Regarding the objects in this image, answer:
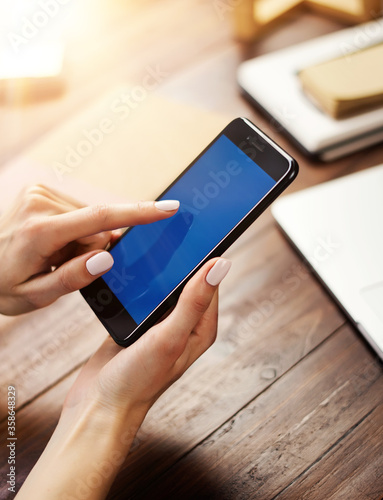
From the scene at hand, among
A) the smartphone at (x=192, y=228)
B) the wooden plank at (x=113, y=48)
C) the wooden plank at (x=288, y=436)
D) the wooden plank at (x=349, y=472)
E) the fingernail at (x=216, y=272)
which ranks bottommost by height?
the wooden plank at (x=349, y=472)

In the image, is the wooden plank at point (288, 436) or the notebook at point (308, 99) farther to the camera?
the notebook at point (308, 99)

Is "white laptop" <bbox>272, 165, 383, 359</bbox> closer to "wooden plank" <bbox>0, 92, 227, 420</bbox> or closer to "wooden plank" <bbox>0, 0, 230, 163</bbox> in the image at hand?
"wooden plank" <bbox>0, 92, 227, 420</bbox>

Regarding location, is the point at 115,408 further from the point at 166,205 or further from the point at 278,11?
the point at 278,11

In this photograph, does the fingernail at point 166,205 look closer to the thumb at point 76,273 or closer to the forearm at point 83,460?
the thumb at point 76,273

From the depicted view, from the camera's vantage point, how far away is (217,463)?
0.48m

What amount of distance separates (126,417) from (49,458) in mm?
84

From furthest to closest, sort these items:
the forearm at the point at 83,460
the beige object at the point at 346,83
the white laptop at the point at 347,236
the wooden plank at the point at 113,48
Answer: the wooden plank at the point at 113,48 → the beige object at the point at 346,83 → the white laptop at the point at 347,236 → the forearm at the point at 83,460

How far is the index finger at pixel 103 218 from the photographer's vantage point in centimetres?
50

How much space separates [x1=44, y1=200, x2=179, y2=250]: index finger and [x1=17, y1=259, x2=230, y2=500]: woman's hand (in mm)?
90

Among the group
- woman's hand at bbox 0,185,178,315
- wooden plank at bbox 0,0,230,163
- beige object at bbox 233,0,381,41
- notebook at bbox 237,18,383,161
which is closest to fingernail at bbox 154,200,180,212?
woman's hand at bbox 0,185,178,315

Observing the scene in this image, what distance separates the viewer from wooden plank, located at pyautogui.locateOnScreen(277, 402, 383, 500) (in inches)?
17.7

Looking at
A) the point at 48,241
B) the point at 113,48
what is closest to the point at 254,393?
→ the point at 48,241

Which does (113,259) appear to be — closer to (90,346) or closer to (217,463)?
(90,346)

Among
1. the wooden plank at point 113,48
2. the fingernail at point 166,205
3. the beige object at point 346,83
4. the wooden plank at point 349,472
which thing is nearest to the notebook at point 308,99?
the beige object at point 346,83
